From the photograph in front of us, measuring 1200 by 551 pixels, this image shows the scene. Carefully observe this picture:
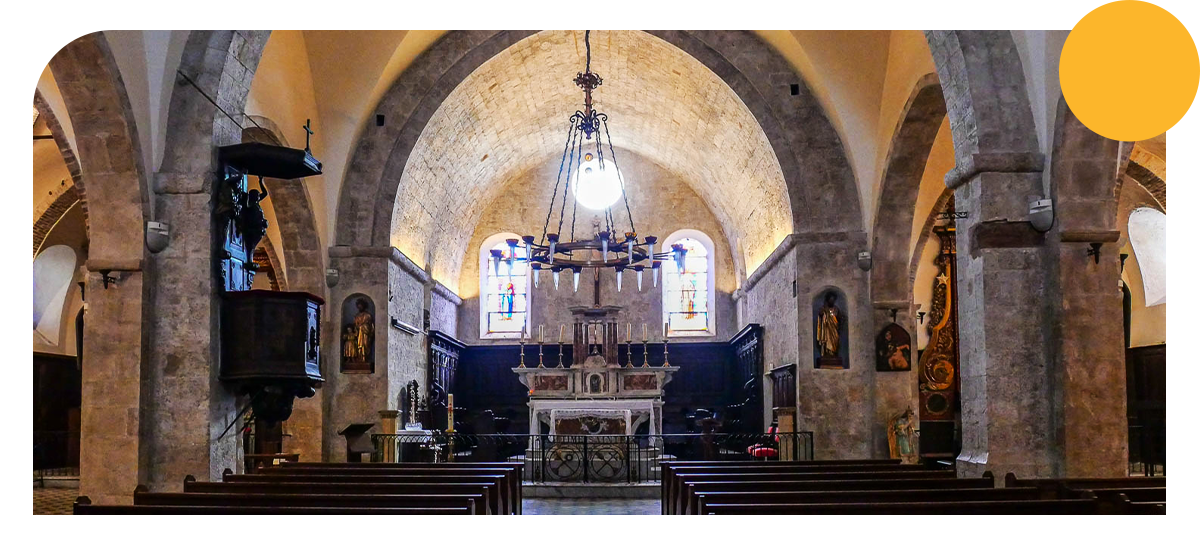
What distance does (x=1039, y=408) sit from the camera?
9.11 m

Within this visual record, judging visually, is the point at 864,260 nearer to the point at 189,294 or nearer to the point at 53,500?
the point at 189,294

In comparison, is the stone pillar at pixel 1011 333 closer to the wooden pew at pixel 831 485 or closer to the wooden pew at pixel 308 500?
the wooden pew at pixel 831 485

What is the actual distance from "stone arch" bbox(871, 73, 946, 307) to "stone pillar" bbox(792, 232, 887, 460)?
11.2 inches

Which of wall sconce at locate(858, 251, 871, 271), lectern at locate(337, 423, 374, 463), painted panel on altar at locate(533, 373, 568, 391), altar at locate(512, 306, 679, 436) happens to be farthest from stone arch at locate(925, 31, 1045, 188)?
painted panel on altar at locate(533, 373, 568, 391)

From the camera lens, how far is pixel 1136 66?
6.29 metres

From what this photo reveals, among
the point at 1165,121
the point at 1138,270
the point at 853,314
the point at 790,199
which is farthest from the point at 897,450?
the point at 1165,121

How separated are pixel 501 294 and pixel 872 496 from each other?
1829 cm

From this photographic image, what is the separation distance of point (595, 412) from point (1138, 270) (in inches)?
357

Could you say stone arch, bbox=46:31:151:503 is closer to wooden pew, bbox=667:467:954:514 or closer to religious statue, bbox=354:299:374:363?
wooden pew, bbox=667:467:954:514

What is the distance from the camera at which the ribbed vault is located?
55.0ft

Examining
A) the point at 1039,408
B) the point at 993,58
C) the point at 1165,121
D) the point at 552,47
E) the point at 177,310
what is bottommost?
the point at 1039,408

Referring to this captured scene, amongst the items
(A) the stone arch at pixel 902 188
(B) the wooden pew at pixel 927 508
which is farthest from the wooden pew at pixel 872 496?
(A) the stone arch at pixel 902 188

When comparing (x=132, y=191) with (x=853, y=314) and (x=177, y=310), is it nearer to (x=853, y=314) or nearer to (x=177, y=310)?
(x=177, y=310)

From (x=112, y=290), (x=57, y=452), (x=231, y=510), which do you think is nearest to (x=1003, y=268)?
(x=231, y=510)
